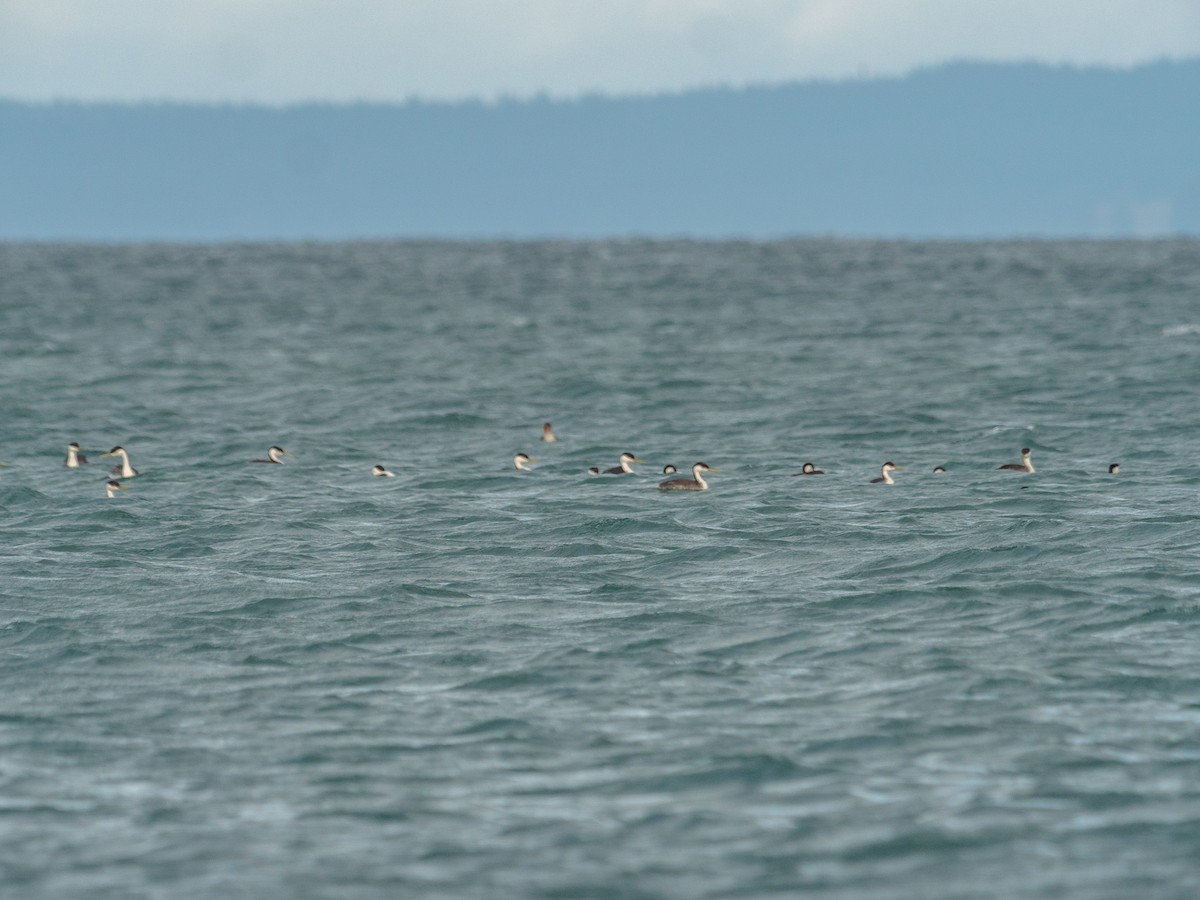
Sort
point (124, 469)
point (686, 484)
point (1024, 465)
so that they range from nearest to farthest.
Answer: point (686, 484) < point (1024, 465) < point (124, 469)

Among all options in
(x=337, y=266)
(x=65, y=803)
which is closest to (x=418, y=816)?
(x=65, y=803)

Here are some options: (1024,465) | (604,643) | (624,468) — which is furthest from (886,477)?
(604,643)

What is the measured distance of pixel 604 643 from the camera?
18.0m

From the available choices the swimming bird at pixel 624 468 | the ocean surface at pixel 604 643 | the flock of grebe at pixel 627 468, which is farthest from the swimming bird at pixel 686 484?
the swimming bird at pixel 624 468

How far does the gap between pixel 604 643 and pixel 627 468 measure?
42.5ft

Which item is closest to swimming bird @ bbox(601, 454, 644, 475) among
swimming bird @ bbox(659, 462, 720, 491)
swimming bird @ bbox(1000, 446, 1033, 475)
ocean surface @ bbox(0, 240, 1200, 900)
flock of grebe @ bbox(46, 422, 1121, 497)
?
flock of grebe @ bbox(46, 422, 1121, 497)

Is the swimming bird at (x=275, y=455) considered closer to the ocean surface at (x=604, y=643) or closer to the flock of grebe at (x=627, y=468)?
the flock of grebe at (x=627, y=468)

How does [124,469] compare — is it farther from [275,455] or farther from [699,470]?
[699,470]

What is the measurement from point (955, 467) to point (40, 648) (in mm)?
17305

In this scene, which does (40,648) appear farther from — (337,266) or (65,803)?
(337,266)

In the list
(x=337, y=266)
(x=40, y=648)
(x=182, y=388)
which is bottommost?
(x=40, y=648)

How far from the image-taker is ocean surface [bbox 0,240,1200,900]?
41.3 ft

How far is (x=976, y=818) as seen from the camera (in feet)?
42.4

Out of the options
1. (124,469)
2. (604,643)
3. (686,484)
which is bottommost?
(604,643)
